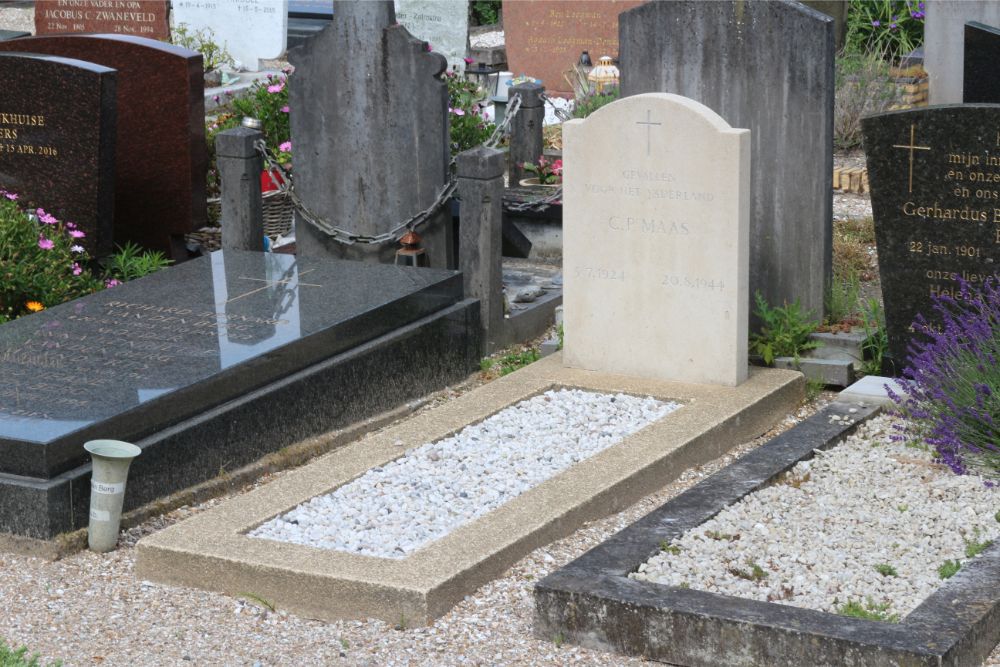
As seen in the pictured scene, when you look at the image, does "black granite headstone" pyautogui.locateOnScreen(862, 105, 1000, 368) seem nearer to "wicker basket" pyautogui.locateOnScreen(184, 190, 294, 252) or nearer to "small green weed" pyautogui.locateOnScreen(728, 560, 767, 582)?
"small green weed" pyautogui.locateOnScreen(728, 560, 767, 582)

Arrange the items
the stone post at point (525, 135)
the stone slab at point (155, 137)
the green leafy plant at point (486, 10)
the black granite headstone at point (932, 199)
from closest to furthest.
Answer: the black granite headstone at point (932, 199) < the stone slab at point (155, 137) < the stone post at point (525, 135) < the green leafy plant at point (486, 10)

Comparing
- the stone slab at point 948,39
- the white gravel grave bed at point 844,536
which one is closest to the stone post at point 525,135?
the stone slab at point 948,39

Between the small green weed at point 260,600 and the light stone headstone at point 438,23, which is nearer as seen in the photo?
the small green weed at point 260,600

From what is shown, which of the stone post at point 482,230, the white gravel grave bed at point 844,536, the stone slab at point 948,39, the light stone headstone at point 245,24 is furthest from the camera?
the light stone headstone at point 245,24

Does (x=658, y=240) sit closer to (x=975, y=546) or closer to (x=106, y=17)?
(x=975, y=546)

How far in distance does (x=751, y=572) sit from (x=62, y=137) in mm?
4494

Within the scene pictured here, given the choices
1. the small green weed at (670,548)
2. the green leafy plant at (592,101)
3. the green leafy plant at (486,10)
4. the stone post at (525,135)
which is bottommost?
the small green weed at (670,548)

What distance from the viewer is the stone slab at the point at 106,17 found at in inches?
562

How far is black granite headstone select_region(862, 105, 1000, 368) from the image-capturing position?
5902 millimetres

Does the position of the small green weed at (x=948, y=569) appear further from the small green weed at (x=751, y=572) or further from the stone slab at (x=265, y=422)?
the stone slab at (x=265, y=422)

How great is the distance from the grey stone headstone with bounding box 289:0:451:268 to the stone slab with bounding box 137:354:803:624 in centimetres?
A: 164

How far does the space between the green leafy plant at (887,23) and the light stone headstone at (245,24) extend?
546cm

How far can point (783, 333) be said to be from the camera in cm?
669

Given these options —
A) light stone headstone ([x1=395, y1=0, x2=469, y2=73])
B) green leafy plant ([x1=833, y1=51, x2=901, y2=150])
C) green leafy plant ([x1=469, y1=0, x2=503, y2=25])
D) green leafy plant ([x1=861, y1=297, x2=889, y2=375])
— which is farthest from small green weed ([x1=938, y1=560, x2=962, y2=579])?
green leafy plant ([x1=469, y1=0, x2=503, y2=25])
